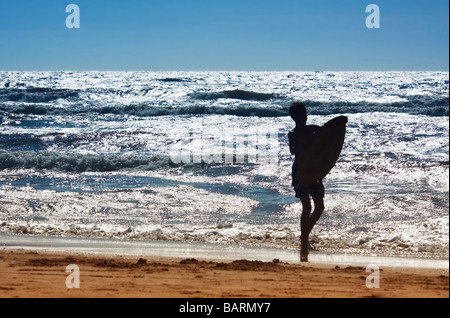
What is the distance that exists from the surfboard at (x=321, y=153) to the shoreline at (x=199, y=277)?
0.95 meters

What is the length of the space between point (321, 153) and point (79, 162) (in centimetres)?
1122

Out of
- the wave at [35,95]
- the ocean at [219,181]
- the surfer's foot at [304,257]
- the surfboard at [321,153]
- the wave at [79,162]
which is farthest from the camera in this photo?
the wave at [35,95]

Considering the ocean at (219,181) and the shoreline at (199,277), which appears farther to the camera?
the ocean at (219,181)

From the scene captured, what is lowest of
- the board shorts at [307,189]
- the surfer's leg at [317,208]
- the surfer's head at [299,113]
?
the surfer's leg at [317,208]

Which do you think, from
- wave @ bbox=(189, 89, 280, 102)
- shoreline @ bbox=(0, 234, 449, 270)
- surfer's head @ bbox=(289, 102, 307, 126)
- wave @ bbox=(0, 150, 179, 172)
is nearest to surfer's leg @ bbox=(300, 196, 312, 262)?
shoreline @ bbox=(0, 234, 449, 270)

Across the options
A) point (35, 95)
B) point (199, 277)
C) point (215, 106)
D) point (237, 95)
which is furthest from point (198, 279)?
point (35, 95)

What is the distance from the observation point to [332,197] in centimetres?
1057

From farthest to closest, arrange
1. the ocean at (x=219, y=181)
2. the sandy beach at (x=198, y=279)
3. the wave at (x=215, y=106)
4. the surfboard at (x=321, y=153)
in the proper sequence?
1. the wave at (x=215, y=106)
2. the ocean at (x=219, y=181)
3. the surfboard at (x=321, y=153)
4. the sandy beach at (x=198, y=279)

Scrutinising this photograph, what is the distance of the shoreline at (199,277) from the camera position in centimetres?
383

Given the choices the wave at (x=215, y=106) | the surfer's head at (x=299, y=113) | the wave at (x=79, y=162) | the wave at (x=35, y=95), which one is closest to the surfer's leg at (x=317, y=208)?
the surfer's head at (x=299, y=113)

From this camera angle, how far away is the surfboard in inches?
227

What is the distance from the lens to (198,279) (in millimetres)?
4508

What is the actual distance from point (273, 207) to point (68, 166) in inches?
308

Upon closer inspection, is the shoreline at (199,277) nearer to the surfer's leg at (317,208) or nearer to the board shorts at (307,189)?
the surfer's leg at (317,208)
